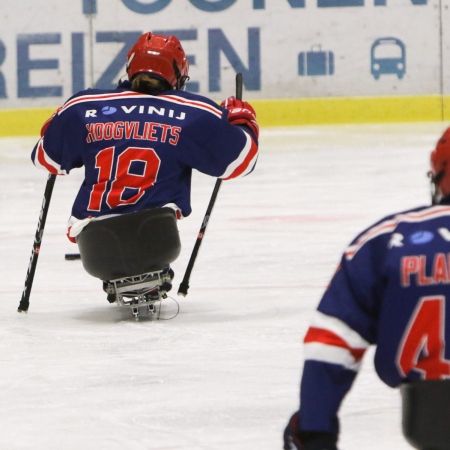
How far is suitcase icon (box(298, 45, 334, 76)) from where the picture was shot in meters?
10.4

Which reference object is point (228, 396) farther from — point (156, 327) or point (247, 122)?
point (247, 122)

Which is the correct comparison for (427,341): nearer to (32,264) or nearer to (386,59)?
(32,264)

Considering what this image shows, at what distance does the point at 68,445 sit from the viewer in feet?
7.64

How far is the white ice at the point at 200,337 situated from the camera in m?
2.45

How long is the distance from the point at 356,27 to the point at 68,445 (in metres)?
8.43

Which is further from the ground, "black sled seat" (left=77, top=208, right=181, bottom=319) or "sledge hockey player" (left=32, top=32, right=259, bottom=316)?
"sledge hockey player" (left=32, top=32, right=259, bottom=316)

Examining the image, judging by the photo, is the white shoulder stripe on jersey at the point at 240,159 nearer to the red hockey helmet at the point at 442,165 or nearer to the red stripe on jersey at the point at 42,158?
the red stripe on jersey at the point at 42,158

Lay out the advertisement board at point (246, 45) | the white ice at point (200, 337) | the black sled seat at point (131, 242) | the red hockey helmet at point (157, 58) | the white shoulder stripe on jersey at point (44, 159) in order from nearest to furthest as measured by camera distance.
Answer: the white ice at point (200, 337)
the black sled seat at point (131, 242)
the red hockey helmet at point (157, 58)
the white shoulder stripe on jersey at point (44, 159)
the advertisement board at point (246, 45)

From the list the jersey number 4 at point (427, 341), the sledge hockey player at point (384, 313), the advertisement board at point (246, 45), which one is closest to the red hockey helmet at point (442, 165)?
the sledge hockey player at point (384, 313)

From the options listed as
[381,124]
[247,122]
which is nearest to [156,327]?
[247,122]

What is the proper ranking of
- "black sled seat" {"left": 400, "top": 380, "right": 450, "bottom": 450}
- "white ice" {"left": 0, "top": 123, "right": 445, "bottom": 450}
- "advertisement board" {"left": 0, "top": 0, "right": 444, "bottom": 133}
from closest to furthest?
"black sled seat" {"left": 400, "top": 380, "right": 450, "bottom": 450} → "white ice" {"left": 0, "top": 123, "right": 445, "bottom": 450} → "advertisement board" {"left": 0, "top": 0, "right": 444, "bottom": 133}

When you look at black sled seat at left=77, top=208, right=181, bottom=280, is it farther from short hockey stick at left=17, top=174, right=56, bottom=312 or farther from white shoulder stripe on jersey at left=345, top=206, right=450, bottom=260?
white shoulder stripe on jersey at left=345, top=206, right=450, bottom=260

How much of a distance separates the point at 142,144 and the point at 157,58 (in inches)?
10.6

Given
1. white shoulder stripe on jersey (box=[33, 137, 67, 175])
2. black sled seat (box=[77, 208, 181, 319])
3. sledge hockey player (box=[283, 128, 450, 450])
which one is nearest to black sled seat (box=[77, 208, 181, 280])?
black sled seat (box=[77, 208, 181, 319])
